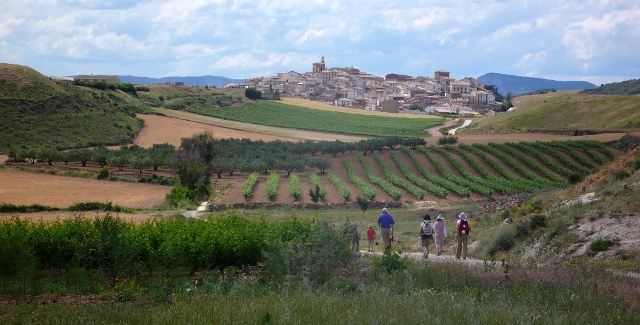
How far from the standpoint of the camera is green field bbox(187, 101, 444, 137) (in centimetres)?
9394

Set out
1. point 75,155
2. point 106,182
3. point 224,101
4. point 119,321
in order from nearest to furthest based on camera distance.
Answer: point 119,321
point 106,182
point 75,155
point 224,101

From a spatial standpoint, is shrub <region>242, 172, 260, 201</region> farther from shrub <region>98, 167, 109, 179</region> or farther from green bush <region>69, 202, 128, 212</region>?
shrub <region>98, 167, 109, 179</region>

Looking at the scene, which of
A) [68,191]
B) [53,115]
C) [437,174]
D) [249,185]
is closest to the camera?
[68,191]

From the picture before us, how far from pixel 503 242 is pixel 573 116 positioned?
227 feet

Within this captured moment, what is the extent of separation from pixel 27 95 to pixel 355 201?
169ft

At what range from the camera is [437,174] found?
5756 cm

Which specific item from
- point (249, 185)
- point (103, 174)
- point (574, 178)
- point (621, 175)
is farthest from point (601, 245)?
point (103, 174)

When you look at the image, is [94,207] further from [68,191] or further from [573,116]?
[573,116]

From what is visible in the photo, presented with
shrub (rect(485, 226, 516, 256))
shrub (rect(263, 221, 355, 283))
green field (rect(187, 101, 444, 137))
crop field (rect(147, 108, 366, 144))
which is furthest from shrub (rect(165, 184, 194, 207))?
green field (rect(187, 101, 444, 137))

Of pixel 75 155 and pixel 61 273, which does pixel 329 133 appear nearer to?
pixel 75 155

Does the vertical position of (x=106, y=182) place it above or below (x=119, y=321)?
below

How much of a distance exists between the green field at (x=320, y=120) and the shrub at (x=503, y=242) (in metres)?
64.6

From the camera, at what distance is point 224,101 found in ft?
390

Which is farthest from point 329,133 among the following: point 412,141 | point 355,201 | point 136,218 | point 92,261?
point 92,261
